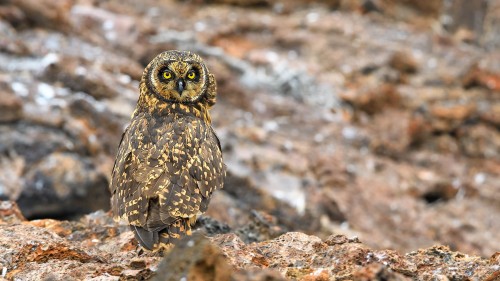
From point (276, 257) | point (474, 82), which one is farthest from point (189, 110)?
point (474, 82)

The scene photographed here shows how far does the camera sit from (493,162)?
20.3 m

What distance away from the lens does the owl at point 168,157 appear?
7.46 meters

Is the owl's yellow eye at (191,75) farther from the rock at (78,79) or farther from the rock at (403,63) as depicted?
the rock at (403,63)

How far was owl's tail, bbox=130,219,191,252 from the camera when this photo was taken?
720cm

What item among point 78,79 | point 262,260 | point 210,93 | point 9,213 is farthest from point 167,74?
point 78,79

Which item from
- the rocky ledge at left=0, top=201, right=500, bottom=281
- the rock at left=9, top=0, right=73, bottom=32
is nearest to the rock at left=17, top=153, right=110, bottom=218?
the rock at left=9, top=0, right=73, bottom=32

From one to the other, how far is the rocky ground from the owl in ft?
2.06

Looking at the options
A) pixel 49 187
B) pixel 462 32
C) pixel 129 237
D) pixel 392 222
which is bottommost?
pixel 129 237

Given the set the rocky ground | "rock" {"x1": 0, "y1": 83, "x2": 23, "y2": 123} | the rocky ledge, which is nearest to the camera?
the rocky ledge

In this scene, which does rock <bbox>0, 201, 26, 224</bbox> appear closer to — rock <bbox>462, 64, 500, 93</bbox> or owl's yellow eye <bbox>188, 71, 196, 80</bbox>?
owl's yellow eye <bbox>188, 71, 196, 80</bbox>

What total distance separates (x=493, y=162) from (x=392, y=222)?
14.9 feet

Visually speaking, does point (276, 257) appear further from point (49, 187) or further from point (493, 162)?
point (493, 162)

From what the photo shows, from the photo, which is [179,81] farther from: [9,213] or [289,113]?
[289,113]

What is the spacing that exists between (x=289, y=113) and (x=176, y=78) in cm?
1108
